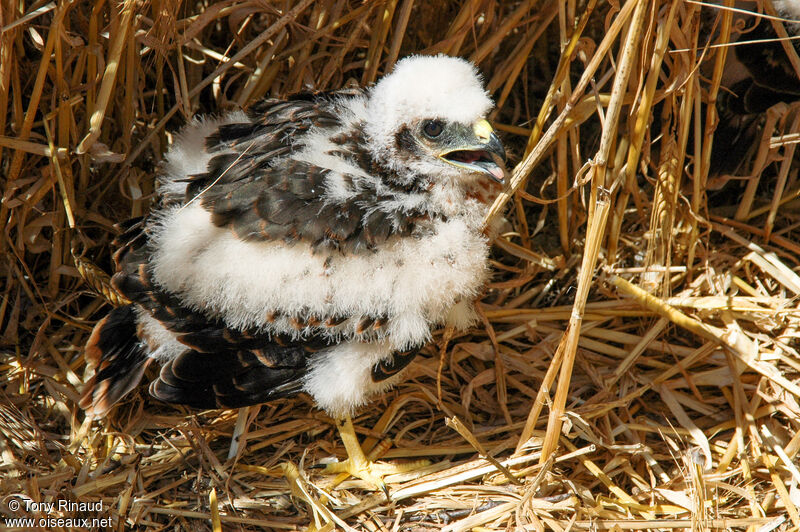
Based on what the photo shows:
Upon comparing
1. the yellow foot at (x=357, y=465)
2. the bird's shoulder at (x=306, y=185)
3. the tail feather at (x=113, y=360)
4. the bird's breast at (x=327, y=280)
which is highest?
the bird's shoulder at (x=306, y=185)

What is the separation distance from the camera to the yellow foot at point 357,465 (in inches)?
100

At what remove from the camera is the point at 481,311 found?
8.92ft

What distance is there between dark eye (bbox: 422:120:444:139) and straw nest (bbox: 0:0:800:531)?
1.12ft

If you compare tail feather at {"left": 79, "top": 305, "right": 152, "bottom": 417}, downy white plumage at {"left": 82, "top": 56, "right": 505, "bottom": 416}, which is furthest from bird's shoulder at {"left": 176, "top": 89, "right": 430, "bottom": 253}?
tail feather at {"left": 79, "top": 305, "right": 152, "bottom": 417}

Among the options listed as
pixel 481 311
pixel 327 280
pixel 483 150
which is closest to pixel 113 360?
pixel 327 280

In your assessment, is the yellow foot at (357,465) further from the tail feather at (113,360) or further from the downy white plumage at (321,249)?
the tail feather at (113,360)

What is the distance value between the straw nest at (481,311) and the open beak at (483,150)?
5.0 inches

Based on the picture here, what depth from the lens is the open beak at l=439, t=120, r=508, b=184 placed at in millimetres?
2113

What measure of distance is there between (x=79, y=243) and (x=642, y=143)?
2233mm

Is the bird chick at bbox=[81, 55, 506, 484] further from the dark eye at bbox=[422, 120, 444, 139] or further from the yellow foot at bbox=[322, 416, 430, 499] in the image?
the yellow foot at bbox=[322, 416, 430, 499]

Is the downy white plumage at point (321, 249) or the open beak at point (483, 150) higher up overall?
the open beak at point (483, 150)

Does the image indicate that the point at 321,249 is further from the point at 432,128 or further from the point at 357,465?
the point at 357,465

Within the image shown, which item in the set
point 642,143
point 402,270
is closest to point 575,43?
point 642,143

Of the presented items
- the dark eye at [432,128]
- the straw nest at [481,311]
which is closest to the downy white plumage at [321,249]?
the dark eye at [432,128]
